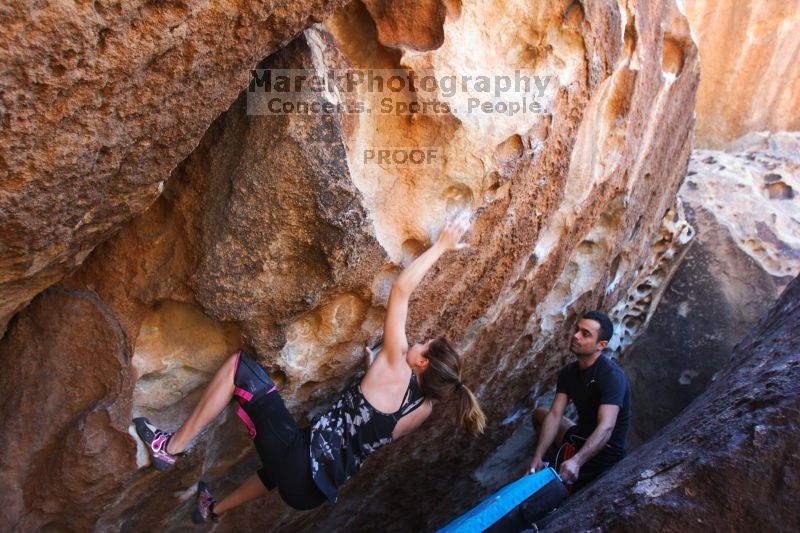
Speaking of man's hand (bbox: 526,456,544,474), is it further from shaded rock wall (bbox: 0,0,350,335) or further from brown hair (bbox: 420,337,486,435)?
shaded rock wall (bbox: 0,0,350,335)

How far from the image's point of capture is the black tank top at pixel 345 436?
2432 millimetres

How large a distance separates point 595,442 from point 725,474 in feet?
3.47

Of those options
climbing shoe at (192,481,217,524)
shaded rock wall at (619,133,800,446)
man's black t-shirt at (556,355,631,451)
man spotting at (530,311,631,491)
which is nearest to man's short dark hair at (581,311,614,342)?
man spotting at (530,311,631,491)

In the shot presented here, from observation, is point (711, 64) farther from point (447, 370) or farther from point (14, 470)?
point (14, 470)

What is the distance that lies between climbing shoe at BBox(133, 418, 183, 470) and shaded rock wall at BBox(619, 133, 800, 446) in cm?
289

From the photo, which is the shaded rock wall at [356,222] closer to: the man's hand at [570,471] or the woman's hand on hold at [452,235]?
the woman's hand on hold at [452,235]

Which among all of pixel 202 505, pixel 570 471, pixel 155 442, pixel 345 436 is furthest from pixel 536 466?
pixel 155 442

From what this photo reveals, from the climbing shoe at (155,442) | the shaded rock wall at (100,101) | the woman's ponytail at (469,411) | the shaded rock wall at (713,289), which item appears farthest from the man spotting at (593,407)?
the shaded rock wall at (100,101)

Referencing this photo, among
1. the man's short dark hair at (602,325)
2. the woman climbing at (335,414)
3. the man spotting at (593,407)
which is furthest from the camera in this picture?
the man's short dark hair at (602,325)

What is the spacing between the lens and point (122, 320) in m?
2.20

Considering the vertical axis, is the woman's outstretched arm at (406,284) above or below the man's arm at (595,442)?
above

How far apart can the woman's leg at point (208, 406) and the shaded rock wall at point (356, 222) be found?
0.12 m

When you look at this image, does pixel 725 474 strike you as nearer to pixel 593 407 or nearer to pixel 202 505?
pixel 593 407

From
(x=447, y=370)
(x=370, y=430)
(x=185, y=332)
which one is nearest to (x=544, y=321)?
(x=447, y=370)
